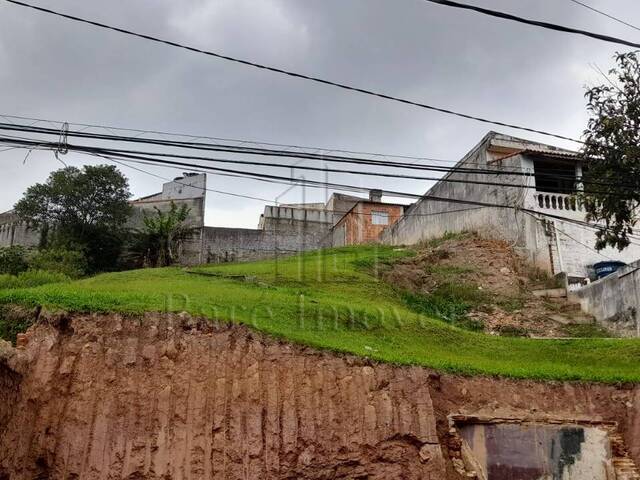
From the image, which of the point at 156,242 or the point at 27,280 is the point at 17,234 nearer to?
the point at 156,242

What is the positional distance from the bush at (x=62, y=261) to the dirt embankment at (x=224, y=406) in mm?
14089

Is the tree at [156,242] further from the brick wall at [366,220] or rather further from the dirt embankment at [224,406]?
the dirt embankment at [224,406]

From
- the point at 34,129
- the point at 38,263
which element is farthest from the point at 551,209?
the point at 38,263

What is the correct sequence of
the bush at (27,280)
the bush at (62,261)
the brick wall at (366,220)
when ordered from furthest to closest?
1. the brick wall at (366,220)
2. the bush at (62,261)
3. the bush at (27,280)

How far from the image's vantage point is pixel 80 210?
32.5 metres

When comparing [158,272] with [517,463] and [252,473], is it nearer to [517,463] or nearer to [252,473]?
[252,473]

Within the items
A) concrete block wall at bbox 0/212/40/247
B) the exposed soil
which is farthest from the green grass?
concrete block wall at bbox 0/212/40/247

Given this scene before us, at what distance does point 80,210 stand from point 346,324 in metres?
22.2

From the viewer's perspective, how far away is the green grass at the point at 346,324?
1220cm

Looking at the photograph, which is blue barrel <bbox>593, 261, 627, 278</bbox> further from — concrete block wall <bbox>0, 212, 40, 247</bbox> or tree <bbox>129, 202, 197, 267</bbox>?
concrete block wall <bbox>0, 212, 40, 247</bbox>

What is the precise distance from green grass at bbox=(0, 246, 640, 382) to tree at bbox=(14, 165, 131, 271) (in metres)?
15.2

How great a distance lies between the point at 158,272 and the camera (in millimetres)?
18875

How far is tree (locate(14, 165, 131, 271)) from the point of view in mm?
32125

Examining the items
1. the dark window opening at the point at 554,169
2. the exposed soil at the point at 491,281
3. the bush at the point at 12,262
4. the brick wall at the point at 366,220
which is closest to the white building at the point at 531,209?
the dark window opening at the point at 554,169
